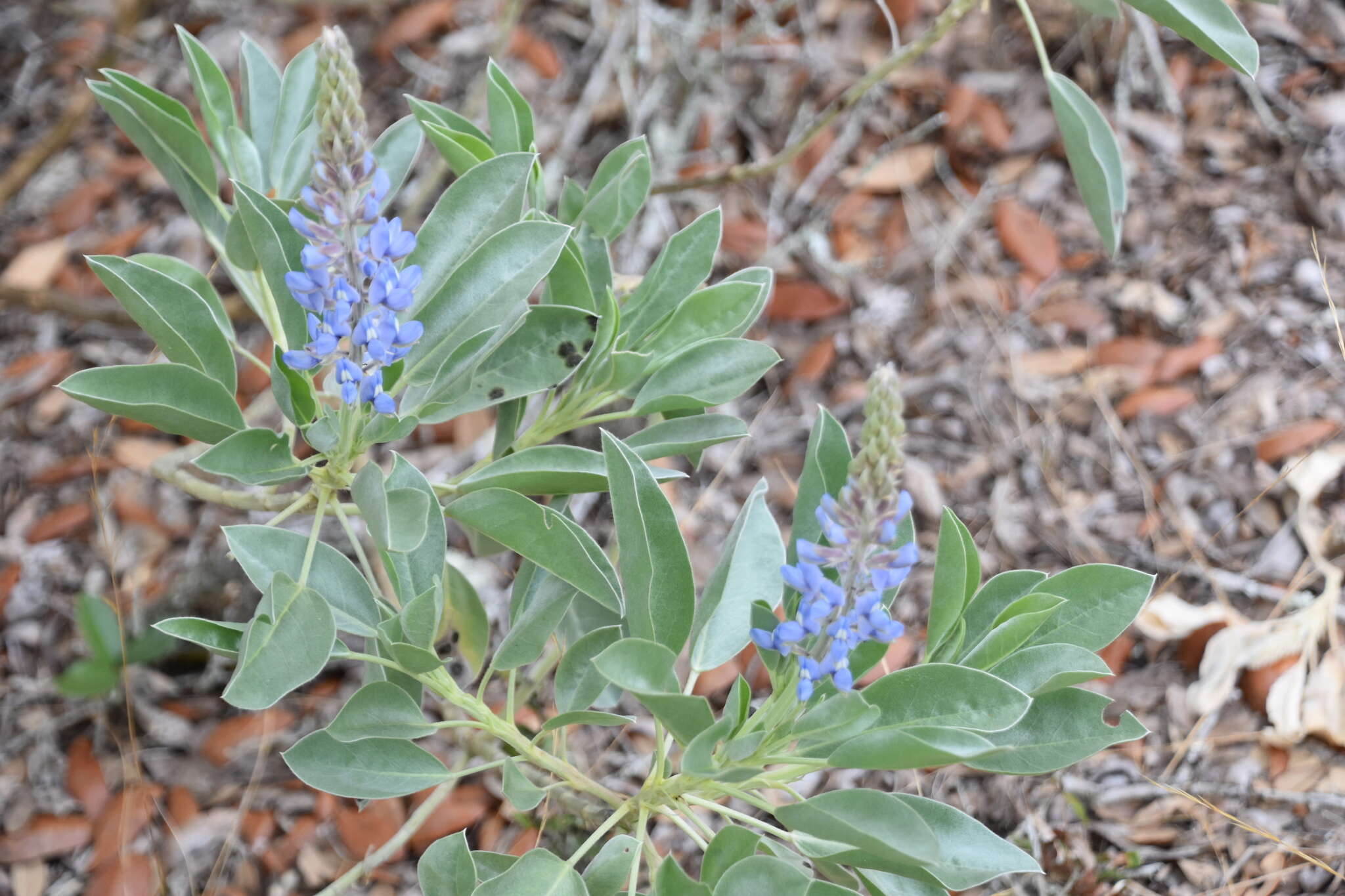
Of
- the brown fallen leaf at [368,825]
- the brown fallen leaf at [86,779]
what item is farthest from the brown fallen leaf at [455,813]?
the brown fallen leaf at [86,779]

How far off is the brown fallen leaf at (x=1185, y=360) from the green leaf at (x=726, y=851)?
1829 mm

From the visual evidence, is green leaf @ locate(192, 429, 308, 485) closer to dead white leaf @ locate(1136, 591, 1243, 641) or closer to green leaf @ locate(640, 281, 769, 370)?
green leaf @ locate(640, 281, 769, 370)

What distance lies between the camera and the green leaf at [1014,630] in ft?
3.62

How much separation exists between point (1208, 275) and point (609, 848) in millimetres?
2155

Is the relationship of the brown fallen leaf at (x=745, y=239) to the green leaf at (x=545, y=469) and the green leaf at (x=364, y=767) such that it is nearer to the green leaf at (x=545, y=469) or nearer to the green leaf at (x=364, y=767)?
the green leaf at (x=545, y=469)

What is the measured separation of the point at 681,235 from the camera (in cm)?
142

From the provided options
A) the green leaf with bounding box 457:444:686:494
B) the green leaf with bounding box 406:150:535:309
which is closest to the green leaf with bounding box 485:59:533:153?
the green leaf with bounding box 406:150:535:309

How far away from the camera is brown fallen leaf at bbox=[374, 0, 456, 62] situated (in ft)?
10.4

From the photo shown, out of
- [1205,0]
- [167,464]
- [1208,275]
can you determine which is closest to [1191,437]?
[1208,275]

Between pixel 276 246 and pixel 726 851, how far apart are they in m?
0.77

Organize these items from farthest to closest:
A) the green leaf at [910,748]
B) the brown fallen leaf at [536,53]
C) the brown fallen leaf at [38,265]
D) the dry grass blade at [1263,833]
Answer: the brown fallen leaf at [536,53] → the brown fallen leaf at [38,265] → the dry grass blade at [1263,833] → the green leaf at [910,748]

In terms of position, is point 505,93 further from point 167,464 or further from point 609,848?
point 609,848

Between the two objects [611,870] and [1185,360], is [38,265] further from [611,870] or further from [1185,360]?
[1185,360]

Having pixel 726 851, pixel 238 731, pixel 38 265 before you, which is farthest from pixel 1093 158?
pixel 38 265
